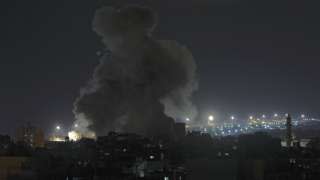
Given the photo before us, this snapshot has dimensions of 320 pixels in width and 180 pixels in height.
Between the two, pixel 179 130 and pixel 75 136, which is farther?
pixel 75 136

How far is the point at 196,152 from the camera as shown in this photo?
53594mm

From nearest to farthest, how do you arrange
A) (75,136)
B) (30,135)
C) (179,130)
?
1. (179,130)
2. (75,136)
3. (30,135)

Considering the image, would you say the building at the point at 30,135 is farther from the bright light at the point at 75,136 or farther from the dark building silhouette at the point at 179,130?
the dark building silhouette at the point at 179,130

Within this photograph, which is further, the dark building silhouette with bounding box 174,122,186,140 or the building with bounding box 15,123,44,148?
the building with bounding box 15,123,44,148

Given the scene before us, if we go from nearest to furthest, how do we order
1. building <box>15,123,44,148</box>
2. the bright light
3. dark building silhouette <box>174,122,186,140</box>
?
dark building silhouette <box>174,122,186,140</box> → the bright light → building <box>15,123,44,148</box>

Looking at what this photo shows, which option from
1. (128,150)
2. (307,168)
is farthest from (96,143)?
(307,168)

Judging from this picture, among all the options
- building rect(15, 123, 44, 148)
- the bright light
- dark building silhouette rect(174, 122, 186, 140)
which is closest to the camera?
dark building silhouette rect(174, 122, 186, 140)

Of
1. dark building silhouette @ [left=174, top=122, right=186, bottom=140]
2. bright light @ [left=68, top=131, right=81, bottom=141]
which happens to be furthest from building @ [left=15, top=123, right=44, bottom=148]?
dark building silhouette @ [left=174, top=122, right=186, bottom=140]

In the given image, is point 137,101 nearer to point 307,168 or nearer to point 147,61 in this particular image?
point 147,61

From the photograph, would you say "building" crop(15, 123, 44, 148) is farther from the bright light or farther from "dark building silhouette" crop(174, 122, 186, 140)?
"dark building silhouette" crop(174, 122, 186, 140)

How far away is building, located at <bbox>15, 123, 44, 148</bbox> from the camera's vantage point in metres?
71.6

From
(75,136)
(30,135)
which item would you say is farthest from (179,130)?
(30,135)

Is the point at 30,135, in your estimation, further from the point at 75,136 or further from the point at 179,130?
the point at 179,130

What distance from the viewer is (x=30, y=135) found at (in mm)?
75375
